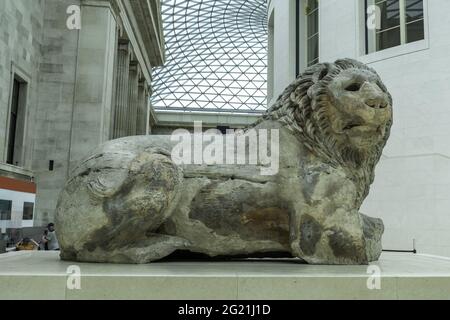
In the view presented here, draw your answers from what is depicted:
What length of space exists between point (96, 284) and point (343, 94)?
10.2ft

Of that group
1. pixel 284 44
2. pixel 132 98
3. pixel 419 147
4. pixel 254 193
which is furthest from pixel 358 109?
pixel 132 98

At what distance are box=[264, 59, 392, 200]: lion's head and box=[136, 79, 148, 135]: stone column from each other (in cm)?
3534

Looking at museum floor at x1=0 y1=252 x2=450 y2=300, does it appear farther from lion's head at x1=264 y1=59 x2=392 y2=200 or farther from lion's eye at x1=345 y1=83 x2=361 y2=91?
lion's eye at x1=345 y1=83 x2=361 y2=91

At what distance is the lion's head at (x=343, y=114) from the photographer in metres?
4.83

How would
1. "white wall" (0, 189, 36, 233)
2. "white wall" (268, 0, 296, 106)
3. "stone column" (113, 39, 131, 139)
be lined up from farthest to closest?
"stone column" (113, 39, 131, 139)
"white wall" (268, 0, 296, 106)
"white wall" (0, 189, 36, 233)

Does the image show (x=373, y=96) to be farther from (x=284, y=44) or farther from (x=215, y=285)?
(x=284, y=44)

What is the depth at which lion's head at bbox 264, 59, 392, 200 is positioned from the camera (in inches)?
190

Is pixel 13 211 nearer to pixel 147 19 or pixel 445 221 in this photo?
pixel 445 221

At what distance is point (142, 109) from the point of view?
4091cm

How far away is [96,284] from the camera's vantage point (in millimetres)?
3588

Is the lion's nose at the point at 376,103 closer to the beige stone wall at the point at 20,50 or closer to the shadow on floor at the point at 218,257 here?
the shadow on floor at the point at 218,257

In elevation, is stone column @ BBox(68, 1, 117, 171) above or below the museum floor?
above

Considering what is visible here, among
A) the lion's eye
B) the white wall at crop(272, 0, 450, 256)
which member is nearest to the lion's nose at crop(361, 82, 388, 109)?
the lion's eye
